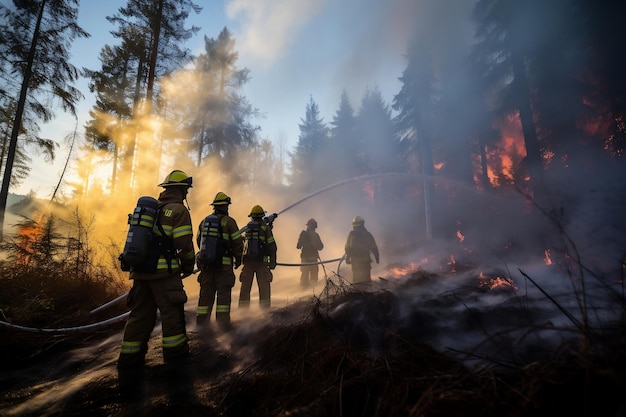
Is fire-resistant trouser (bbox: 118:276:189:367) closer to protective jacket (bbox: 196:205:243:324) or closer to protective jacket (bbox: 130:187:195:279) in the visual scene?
protective jacket (bbox: 130:187:195:279)

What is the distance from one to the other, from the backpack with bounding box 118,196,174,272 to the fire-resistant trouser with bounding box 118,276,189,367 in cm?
25

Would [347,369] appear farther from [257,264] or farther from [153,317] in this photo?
[257,264]

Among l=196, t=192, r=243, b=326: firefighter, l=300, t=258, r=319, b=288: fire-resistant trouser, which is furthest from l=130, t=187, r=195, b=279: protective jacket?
l=300, t=258, r=319, b=288: fire-resistant trouser

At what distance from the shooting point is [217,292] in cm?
549

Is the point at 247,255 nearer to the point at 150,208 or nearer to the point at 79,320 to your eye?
the point at 150,208

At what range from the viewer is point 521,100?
1228 cm

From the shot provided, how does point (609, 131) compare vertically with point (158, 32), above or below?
below

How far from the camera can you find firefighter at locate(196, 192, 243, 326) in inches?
214

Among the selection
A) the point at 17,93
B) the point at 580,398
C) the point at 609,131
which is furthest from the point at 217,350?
the point at 17,93

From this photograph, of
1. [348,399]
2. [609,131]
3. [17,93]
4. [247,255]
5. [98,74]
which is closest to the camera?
[348,399]

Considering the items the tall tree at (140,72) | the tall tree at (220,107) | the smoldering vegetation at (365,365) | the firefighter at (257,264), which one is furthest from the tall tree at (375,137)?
the smoldering vegetation at (365,365)

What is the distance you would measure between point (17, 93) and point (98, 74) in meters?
3.39

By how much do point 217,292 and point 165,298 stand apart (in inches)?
68.5

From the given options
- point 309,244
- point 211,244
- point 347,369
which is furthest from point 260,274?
point 347,369
